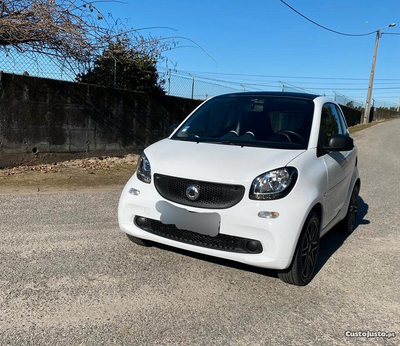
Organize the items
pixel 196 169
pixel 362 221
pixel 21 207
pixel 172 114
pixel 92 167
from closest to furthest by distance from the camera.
Answer: pixel 196 169, pixel 21 207, pixel 362 221, pixel 92 167, pixel 172 114

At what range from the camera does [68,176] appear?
24.3 feet

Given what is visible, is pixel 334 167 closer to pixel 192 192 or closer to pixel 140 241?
pixel 192 192

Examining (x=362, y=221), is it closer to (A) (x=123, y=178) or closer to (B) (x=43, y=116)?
(A) (x=123, y=178)

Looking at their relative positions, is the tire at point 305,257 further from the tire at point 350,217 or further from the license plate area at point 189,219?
the tire at point 350,217

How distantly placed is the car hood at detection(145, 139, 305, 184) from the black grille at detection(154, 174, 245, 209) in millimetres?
52

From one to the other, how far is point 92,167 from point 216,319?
6287mm

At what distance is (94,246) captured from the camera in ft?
12.9

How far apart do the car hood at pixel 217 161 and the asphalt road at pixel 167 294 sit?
37.6 inches

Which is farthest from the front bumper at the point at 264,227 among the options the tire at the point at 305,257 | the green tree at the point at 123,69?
the green tree at the point at 123,69

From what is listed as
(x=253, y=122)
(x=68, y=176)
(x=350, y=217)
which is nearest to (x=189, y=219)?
(x=253, y=122)

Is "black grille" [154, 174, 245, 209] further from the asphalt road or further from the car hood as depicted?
the asphalt road

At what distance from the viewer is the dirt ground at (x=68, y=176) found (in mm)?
6539

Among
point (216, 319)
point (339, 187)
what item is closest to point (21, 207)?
point (216, 319)

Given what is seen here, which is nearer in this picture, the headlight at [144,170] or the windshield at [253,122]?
the headlight at [144,170]
